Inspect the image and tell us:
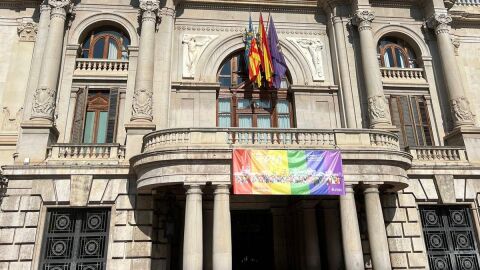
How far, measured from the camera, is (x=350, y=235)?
14.6 metres

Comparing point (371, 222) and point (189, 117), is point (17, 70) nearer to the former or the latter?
point (189, 117)

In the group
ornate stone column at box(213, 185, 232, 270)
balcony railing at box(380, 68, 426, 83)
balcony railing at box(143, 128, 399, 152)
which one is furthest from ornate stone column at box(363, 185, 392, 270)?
balcony railing at box(380, 68, 426, 83)

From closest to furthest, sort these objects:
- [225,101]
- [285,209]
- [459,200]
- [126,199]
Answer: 1. [126,199]
2. [459,200]
3. [285,209]
4. [225,101]

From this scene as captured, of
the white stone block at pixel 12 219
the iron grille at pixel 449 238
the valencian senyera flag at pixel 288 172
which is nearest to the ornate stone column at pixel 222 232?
the valencian senyera flag at pixel 288 172

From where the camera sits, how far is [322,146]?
15.6 meters

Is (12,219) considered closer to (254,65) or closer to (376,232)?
(254,65)

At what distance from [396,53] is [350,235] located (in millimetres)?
12091

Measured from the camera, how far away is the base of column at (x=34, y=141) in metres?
16.5

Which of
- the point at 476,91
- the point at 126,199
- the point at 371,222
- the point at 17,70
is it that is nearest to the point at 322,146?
the point at 371,222

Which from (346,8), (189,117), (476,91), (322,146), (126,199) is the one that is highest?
(346,8)

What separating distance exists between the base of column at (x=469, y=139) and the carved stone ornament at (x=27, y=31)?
21.4 m

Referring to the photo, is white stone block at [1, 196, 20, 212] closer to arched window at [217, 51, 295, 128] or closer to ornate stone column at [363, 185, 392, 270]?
arched window at [217, 51, 295, 128]

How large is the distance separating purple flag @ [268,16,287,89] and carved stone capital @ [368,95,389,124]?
4484 millimetres

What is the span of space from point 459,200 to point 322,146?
24.3ft
